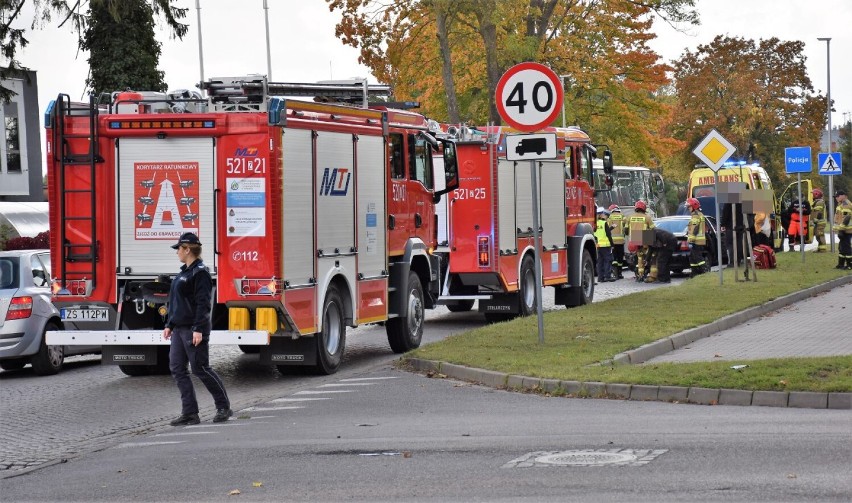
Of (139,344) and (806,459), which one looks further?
(139,344)

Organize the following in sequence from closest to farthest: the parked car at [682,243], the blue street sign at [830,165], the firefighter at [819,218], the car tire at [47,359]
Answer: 1. the car tire at [47,359]
2. the parked car at [682,243]
3. the blue street sign at [830,165]
4. the firefighter at [819,218]

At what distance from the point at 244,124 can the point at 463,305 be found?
10880 mm

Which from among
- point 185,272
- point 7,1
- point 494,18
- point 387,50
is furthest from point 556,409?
point 387,50

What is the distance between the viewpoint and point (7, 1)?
2558 centimetres

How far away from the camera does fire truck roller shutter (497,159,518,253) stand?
→ 2145 cm

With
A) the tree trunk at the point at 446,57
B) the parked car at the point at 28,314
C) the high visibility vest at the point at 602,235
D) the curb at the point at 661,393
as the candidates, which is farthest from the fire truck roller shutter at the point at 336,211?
the high visibility vest at the point at 602,235

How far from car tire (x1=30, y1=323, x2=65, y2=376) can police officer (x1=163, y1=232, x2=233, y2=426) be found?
5.44 meters

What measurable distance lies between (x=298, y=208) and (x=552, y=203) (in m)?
9.14

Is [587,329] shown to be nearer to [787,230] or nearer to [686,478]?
[686,478]

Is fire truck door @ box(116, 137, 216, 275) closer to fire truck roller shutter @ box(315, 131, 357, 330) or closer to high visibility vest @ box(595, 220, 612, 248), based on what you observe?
fire truck roller shutter @ box(315, 131, 357, 330)

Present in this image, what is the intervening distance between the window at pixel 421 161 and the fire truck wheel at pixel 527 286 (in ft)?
11.1

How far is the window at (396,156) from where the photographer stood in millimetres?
17750

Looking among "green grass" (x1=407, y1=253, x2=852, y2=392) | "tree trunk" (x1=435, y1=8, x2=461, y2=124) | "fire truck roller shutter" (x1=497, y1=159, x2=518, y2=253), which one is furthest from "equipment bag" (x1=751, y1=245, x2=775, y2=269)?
"fire truck roller shutter" (x1=497, y1=159, x2=518, y2=253)

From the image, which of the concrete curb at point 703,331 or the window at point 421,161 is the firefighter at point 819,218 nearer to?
the concrete curb at point 703,331
